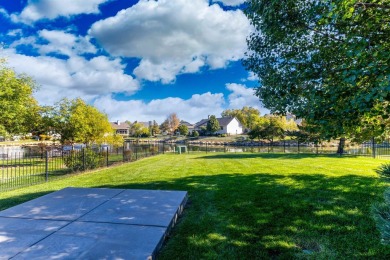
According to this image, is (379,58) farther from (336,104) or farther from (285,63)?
(285,63)

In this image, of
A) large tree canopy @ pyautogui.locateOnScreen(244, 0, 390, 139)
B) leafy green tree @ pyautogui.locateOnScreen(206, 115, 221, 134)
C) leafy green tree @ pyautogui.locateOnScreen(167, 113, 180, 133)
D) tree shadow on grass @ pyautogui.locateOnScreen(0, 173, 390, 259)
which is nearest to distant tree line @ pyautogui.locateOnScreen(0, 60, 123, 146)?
tree shadow on grass @ pyautogui.locateOnScreen(0, 173, 390, 259)

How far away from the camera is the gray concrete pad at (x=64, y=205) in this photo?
440 cm

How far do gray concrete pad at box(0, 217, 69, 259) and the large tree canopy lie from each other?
15.9 feet

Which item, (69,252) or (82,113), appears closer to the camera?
(69,252)

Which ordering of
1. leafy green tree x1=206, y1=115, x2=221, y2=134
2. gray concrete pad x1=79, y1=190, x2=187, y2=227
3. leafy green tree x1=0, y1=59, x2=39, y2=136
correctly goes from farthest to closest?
leafy green tree x1=206, y1=115, x2=221, y2=134 → leafy green tree x1=0, y1=59, x2=39, y2=136 → gray concrete pad x1=79, y1=190, x2=187, y2=227

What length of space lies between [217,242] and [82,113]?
20.2m

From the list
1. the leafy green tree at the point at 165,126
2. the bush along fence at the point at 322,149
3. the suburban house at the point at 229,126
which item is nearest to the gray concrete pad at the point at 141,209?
the bush along fence at the point at 322,149

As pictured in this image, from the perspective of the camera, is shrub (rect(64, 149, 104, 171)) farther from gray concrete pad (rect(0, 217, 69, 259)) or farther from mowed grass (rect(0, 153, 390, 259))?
gray concrete pad (rect(0, 217, 69, 259))

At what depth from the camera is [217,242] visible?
353cm

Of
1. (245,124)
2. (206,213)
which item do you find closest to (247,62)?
(206,213)

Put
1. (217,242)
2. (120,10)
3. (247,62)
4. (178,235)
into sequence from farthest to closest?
(120,10)
(247,62)
(178,235)
(217,242)

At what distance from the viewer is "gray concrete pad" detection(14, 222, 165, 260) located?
9.66ft

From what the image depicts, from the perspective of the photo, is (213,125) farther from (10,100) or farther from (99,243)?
(99,243)

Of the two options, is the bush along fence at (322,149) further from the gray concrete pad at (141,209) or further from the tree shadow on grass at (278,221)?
the gray concrete pad at (141,209)
